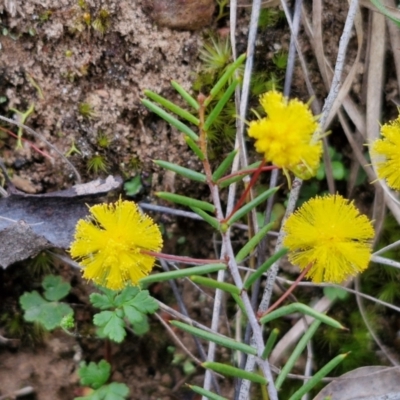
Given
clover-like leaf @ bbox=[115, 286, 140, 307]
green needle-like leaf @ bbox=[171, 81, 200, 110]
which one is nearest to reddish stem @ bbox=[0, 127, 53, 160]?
clover-like leaf @ bbox=[115, 286, 140, 307]

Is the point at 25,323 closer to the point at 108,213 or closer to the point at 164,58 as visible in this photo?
the point at 108,213

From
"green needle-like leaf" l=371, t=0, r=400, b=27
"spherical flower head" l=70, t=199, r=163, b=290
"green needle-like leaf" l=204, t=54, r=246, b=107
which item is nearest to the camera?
"green needle-like leaf" l=204, t=54, r=246, b=107

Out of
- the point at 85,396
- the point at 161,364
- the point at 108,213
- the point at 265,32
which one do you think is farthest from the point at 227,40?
the point at 85,396

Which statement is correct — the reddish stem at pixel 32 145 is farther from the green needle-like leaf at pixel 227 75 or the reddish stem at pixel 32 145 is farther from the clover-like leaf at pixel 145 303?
the green needle-like leaf at pixel 227 75

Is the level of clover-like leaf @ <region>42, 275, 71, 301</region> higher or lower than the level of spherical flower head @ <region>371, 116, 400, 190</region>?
lower

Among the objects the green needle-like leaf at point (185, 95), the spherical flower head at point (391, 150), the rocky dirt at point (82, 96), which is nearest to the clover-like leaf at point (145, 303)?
the rocky dirt at point (82, 96)

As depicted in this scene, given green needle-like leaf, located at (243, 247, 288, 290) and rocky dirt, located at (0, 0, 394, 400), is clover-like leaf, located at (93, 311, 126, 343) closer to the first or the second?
rocky dirt, located at (0, 0, 394, 400)

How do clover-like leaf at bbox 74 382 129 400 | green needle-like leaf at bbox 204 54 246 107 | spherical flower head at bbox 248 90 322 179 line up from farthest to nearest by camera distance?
clover-like leaf at bbox 74 382 129 400 → green needle-like leaf at bbox 204 54 246 107 → spherical flower head at bbox 248 90 322 179
